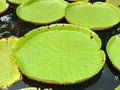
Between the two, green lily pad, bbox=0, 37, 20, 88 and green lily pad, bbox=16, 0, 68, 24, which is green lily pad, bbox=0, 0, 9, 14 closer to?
green lily pad, bbox=16, 0, 68, 24

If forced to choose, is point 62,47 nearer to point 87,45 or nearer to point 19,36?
point 87,45

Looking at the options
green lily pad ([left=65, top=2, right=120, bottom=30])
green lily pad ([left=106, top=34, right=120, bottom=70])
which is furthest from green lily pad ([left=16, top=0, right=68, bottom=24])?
green lily pad ([left=106, top=34, right=120, bottom=70])

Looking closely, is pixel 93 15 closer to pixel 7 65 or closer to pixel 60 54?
pixel 60 54

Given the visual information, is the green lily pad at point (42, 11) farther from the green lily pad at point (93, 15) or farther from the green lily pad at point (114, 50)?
the green lily pad at point (114, 50)

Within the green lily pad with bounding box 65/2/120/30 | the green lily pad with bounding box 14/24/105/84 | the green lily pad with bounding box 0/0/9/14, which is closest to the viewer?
the green lily pad with bounding box 14/24/105/84

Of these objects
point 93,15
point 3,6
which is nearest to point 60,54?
point 93,15

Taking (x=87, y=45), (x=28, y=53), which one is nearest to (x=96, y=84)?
(x=87, y=45)

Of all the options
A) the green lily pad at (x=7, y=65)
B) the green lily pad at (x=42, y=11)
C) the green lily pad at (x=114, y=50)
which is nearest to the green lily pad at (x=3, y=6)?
the green lily pad at (x=42, y=11)
